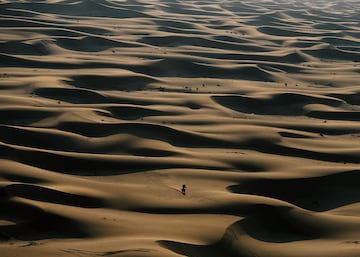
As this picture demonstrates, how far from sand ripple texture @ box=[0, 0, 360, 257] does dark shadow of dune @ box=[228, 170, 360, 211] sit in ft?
0.04

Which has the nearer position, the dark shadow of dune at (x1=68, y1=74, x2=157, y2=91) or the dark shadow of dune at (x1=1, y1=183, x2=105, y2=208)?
the dark shadow of dune at (x1=1, y1=183, x2=105, y2=208)

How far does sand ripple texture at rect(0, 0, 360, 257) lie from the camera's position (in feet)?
10.8

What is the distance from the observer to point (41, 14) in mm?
11945

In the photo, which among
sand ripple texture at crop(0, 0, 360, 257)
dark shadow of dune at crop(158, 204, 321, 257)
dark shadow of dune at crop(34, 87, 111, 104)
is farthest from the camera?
dark shadow of dune at crop(34, 87, 111, 104)

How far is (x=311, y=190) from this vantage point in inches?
161

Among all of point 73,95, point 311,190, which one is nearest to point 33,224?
point 311,190

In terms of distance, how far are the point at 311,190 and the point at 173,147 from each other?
108 centimetres

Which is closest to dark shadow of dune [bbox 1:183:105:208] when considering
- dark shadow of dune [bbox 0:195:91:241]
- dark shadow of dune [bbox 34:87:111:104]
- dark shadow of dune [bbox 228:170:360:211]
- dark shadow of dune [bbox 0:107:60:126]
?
dark shadow of dune [bbox 0:195:91:241]

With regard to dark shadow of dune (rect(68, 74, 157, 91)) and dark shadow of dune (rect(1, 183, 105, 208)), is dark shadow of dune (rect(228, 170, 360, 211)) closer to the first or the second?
dark shadow of dune (rect(1, 183, 105, 208))

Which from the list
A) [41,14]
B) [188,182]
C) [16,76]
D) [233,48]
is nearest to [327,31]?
[233,48]

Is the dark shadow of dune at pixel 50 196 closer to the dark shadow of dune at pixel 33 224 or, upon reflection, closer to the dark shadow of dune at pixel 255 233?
the dark shadow of dune at pixel 33 224

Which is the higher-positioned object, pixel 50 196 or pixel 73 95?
pixel 50 196

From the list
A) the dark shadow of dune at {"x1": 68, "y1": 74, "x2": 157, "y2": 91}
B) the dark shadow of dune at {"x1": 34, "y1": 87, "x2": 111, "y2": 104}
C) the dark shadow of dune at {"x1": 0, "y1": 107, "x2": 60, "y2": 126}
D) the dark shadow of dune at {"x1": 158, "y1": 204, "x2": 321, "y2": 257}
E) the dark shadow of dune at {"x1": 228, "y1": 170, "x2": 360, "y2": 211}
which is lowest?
the dark shadow of dune at {"x1": 68, "y1": 74, "x2": 157, "y2": 91}

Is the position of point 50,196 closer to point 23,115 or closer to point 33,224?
point 33,224
